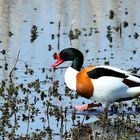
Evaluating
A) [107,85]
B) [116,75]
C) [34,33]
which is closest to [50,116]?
[107,85]

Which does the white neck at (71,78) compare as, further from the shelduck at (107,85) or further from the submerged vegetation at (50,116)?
the submerged vegetation at (50,116)

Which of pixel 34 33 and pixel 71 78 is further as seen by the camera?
pixel 34 33

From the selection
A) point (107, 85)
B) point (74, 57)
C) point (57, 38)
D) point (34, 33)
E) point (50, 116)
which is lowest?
point (50, 116)

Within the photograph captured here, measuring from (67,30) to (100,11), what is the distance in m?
3.76

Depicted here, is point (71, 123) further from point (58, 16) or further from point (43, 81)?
point (58, 16)

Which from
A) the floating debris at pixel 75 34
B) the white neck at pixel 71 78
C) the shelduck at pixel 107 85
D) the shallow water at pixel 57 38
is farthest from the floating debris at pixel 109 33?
the shelduck at pixel 107 85

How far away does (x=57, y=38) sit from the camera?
696 inches

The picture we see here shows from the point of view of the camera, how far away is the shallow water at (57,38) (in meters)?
13.4

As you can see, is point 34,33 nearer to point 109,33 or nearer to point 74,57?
point 109,33

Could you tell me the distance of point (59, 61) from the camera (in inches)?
465

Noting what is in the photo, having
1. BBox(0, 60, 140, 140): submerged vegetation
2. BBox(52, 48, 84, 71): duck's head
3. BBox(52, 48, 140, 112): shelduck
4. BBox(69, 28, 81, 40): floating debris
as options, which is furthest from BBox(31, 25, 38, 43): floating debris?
BBox(52, 48, 140, 112): shelduck

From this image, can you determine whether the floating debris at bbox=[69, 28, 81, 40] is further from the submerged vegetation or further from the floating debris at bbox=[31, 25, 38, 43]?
the submerged vegetation

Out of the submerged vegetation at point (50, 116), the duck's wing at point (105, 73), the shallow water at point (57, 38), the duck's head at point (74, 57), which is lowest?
the submerged vegetation at point (50, 116)

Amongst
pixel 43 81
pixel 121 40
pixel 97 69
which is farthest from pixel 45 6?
pixel 97 69
